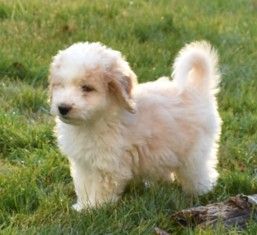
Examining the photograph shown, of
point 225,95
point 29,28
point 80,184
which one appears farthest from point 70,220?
point 29,28

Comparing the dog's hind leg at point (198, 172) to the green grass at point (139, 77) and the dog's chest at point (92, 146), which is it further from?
the dog's chest at point (92, 146)

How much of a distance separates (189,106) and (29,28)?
3.94 m

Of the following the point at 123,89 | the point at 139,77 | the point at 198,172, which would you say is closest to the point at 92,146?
the point at 123,89

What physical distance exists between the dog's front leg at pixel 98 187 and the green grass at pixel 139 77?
0.08 meters

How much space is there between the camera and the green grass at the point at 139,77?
13.9 ft

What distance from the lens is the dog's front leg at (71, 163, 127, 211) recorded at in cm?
440

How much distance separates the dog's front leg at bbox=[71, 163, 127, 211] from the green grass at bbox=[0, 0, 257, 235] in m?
0.08

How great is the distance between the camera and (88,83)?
416 cm

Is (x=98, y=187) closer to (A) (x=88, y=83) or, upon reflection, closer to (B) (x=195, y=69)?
(A) (x=88, y=83)

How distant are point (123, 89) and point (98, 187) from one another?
2.07 ft

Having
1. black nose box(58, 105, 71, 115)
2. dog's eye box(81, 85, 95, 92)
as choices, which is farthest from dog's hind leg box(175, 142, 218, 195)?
black nose box(58, 105, 71, 115)

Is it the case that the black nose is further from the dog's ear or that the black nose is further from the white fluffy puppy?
the dog's ear

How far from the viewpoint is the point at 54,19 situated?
8555mm

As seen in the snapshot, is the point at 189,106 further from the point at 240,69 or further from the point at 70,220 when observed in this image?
the point at 240,69
